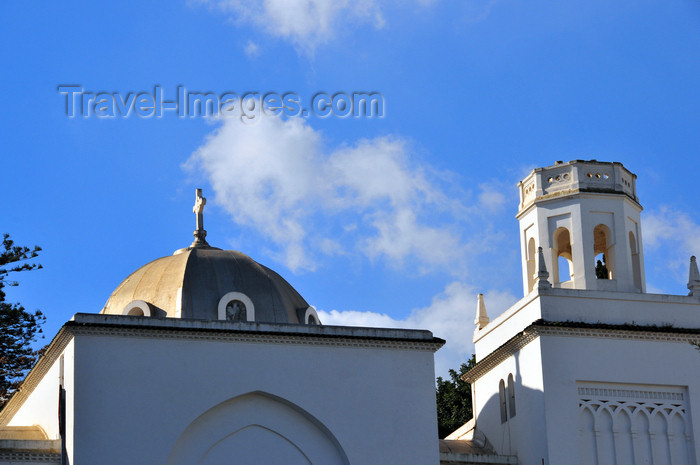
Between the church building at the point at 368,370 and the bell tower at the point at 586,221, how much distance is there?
0.04 m

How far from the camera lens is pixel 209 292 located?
28.0 m

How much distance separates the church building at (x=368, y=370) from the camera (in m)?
24.7

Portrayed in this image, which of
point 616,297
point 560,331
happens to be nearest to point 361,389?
point 560,331

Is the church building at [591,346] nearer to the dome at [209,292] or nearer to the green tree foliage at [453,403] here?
the dome at [209,292]

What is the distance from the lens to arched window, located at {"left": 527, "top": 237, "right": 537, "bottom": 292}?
30.1 m

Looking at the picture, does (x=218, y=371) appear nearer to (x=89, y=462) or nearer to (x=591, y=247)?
(x=89, y=462)

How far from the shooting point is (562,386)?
27031mm

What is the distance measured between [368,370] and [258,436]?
2.84m

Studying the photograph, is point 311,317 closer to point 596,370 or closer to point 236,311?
point 236,311

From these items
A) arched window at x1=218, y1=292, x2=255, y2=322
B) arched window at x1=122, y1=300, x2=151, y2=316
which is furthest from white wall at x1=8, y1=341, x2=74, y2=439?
arched window at x1=218, y1=292, x2=255, y2=322

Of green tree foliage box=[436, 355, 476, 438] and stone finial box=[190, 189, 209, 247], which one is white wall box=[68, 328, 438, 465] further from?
green tree foliage box=[436, 355, 476, 438]

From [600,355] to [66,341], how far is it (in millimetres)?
12055

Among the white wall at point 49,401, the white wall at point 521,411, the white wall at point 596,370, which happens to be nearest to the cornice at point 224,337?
the white wall at point 49,401

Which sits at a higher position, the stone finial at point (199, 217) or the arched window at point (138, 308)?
the stone finial at point (199, 217)
